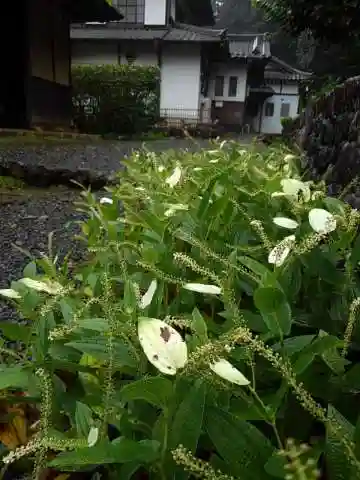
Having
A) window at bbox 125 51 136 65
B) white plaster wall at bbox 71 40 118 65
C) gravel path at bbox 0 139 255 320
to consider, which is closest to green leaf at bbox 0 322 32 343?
gravel path at bbox 0 139 255 320

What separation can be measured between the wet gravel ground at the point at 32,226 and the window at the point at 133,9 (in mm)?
13820

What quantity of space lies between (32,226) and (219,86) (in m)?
19.1

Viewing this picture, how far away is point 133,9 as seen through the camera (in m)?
17.0

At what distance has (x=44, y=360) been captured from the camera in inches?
23.9

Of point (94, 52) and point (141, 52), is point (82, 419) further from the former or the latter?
point (94, 52)

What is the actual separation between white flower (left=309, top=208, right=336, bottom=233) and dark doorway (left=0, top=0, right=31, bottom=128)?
29.3 ft

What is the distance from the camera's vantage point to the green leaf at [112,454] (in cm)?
45

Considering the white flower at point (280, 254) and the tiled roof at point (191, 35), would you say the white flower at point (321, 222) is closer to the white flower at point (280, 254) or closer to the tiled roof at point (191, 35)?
the white flower at point (280, 254)

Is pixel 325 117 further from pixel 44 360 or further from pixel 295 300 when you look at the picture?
pixel 44 360

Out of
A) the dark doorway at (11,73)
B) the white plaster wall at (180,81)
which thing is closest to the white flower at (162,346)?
the dark doorway at (11,73)

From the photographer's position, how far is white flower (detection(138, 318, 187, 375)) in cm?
48

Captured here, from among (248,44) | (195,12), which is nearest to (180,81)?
(195,12)

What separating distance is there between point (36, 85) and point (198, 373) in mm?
9274

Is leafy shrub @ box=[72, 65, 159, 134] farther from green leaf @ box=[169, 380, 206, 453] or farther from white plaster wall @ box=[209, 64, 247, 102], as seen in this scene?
green leaf @ box=[169, 380, 206, 453]
